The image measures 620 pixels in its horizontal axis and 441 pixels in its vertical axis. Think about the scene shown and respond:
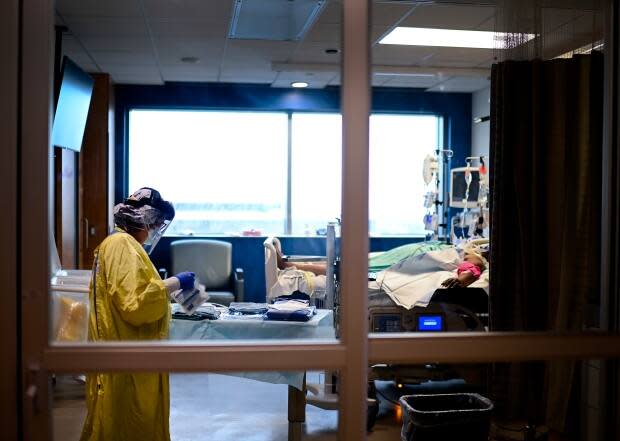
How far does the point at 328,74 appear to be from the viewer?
6422 mm

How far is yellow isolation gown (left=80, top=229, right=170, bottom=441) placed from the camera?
253 cm

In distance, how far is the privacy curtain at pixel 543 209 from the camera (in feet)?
7.26

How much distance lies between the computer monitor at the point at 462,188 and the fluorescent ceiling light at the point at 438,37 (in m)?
1.06

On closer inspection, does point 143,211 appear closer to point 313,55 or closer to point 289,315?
point 289,315

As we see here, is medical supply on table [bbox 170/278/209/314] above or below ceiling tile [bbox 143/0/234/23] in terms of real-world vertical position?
below

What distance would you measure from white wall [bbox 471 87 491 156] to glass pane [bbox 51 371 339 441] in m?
3.73

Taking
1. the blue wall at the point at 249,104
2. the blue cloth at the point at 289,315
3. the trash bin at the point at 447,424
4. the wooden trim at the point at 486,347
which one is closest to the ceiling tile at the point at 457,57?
the blue wall at the point at 249,104

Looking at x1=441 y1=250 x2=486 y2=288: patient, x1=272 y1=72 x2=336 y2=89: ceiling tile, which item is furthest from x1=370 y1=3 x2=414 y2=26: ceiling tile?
x1=272 y1=72 x2=336 y2=89: ceiling tile

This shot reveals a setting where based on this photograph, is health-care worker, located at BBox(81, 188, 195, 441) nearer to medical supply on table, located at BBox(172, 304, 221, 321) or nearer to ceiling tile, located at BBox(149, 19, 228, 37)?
medical supply on table, located at BBox(172, 304, 221, 321)

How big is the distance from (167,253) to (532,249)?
16.8 feet

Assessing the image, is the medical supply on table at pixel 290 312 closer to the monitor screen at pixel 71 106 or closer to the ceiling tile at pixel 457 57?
the monitor screen at pixel 71 106

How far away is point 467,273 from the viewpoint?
13.0 feet

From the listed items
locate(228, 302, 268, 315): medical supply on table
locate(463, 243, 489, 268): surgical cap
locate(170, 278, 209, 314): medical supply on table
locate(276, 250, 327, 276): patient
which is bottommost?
locate(228, 302, 268, 315): medical supply on table

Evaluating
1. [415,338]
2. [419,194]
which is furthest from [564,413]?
[419,194]
